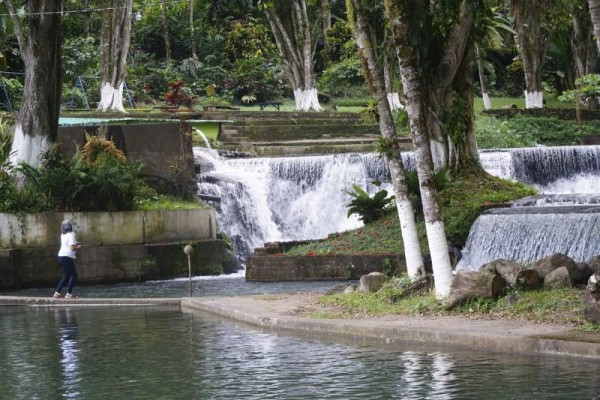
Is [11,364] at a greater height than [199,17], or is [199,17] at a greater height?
[199,17]

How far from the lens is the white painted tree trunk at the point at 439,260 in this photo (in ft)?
50.2

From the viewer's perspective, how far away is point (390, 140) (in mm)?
17250

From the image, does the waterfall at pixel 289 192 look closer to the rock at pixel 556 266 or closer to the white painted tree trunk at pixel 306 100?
the white painted tree trunk at pixel 306 100

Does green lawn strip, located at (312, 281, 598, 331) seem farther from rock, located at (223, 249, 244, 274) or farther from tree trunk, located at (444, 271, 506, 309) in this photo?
rock, located at (223, 249, 244, 274)

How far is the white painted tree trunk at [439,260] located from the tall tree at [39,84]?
557 inches

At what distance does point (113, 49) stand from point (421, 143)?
1067 inches

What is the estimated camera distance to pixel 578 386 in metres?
10.2

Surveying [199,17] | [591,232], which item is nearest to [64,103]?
[199,17]

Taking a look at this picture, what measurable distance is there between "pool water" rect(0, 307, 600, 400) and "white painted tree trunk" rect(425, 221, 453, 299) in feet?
6.72

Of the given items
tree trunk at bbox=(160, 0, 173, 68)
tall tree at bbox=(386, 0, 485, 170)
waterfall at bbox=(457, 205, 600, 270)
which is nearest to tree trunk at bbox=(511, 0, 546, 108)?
tree trunk at bbox=(160, 0, 173, 68)

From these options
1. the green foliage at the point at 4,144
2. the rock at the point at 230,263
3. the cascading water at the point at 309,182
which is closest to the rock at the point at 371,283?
the rock at the point at 230,263

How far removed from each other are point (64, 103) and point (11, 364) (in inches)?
1330

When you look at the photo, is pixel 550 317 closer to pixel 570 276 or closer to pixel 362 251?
pixel 570 276

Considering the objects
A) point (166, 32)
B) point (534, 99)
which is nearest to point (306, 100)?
point (534, 99)
